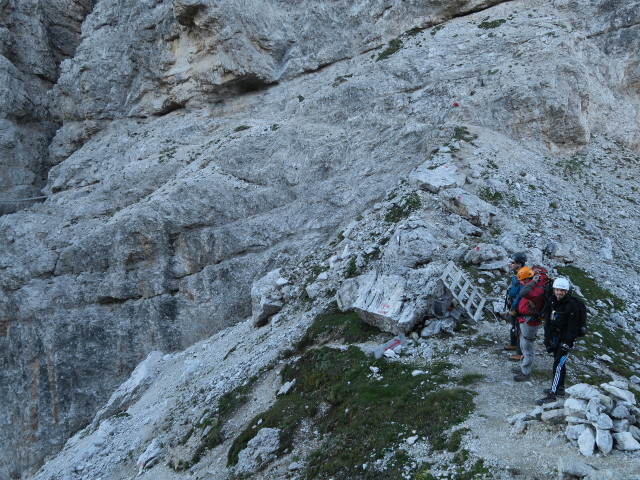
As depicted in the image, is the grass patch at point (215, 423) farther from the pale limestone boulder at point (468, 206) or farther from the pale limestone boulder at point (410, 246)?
the pale limestone boulder at point (468, 206)

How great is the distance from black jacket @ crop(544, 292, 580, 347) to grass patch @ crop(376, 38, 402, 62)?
22.2m

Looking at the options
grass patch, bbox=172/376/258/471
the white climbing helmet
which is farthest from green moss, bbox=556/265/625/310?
grass patch, bbox=172/376/258/471

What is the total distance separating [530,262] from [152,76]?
27905 mm

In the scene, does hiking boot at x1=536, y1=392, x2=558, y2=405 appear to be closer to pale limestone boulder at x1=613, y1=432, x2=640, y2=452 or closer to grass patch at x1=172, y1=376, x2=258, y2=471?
pale limestone boulder at x1=613, y1=432, x2=640, y2=452

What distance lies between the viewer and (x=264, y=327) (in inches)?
674

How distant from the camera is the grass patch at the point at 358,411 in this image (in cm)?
805

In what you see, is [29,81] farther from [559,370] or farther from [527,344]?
[559,370]

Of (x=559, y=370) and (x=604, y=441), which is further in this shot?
(x=559, y=370)

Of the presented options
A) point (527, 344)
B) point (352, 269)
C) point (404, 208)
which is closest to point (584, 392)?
point (527, 344)

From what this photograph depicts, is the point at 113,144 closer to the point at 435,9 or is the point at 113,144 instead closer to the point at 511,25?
the point at 435,9

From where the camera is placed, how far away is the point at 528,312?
340 inches

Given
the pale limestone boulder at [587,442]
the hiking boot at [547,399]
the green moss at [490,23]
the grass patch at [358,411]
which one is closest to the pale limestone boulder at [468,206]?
the grass patch at [358,411]

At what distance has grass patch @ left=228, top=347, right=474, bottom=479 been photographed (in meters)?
8.05

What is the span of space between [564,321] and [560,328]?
141 mm
